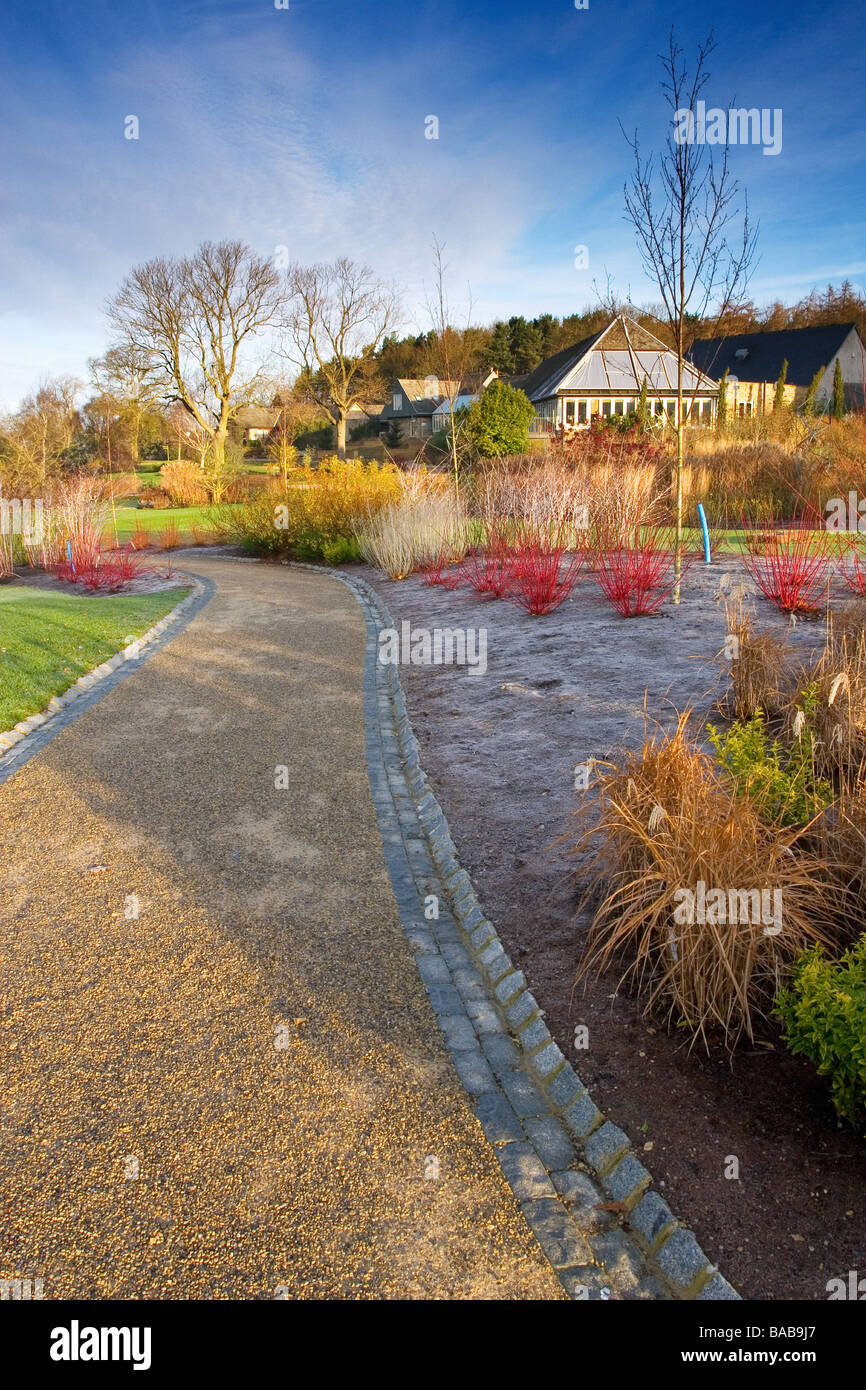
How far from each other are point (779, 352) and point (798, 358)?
1.54m

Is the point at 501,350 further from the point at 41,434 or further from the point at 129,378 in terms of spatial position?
the point at 41,434

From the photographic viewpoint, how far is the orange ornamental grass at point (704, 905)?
121 inches

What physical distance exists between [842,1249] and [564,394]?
1806 inches

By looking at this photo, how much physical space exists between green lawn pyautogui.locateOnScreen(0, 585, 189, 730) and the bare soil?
10.8 ft

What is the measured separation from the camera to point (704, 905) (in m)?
3.16

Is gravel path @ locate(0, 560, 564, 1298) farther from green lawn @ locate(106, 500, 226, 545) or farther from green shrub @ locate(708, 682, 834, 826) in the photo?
green lawn @ locate(106, 500, 226, 545)

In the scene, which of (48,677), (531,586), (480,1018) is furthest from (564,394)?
(480,1018)

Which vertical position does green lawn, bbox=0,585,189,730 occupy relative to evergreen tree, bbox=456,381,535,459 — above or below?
below

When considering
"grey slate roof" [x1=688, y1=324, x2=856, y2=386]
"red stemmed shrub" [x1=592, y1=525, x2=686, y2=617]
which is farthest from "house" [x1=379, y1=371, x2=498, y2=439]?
"red stemmed shrub" [x1=592, y1=525, x2=686, y2=617]

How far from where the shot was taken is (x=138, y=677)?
8695mm

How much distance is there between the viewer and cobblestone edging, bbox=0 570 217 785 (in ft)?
21.6

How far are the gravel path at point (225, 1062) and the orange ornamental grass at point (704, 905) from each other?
84 centimetres

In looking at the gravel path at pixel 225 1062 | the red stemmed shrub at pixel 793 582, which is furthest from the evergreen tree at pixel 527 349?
the gravel path at pixel 225 1062

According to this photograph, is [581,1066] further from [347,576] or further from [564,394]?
[564,394]
